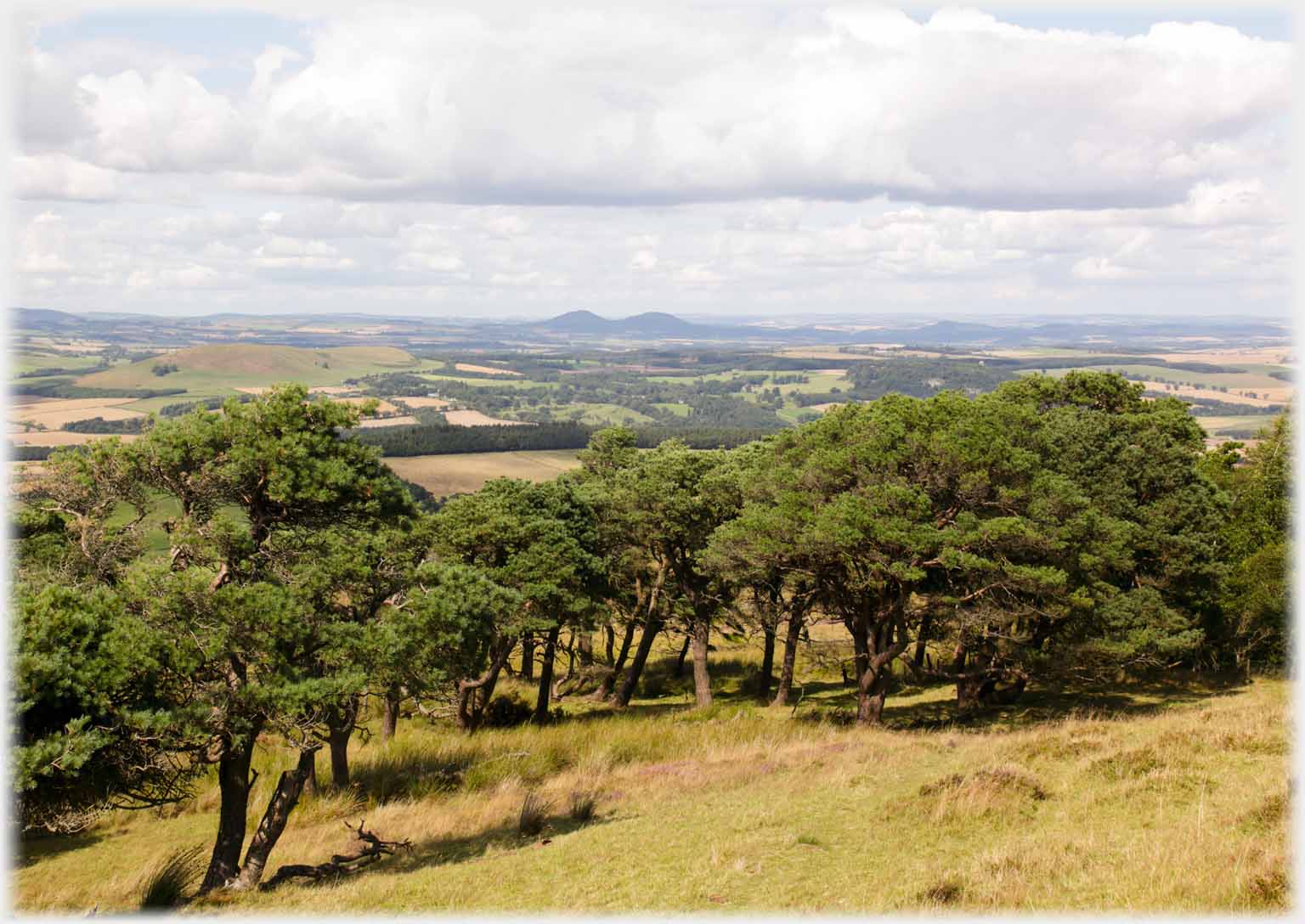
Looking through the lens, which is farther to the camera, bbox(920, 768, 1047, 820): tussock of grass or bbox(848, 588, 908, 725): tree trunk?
bbox(848, 588, 908, 725): tree trunk

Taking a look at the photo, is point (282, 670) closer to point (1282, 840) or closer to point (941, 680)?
point (1282, 840)

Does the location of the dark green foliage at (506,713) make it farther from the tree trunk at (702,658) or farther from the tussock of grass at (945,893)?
the tussock of grass at (945,893)

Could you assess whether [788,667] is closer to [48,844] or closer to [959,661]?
[959,661]

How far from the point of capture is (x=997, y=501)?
26.2 meters

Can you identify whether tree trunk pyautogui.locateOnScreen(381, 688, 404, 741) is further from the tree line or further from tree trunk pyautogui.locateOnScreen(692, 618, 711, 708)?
tree trunk pyautogui.locateOnScreen(692, 618, 711, 708)

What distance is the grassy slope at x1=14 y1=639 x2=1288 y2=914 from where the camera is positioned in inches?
471

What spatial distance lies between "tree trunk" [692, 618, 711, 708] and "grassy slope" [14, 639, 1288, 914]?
7.44 metres

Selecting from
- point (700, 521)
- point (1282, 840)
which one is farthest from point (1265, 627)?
point (1282, 840)

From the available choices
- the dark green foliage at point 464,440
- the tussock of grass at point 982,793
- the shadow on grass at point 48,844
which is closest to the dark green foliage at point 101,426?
the dark green foliage at point 464,440

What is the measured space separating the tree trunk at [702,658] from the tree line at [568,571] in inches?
4.4

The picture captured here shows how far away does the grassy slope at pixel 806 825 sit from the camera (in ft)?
39.2

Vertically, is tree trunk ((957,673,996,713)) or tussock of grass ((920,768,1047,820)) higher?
tussock of grass ((920,768,1047,820))

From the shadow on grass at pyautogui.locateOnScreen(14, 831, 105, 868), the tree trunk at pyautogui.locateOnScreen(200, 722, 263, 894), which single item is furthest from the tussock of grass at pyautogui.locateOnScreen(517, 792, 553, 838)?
the shadow on grass at pyautogui.locateOnScreen(14, 831, 105, 868)

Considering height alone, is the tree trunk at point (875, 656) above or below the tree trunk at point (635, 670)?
above
